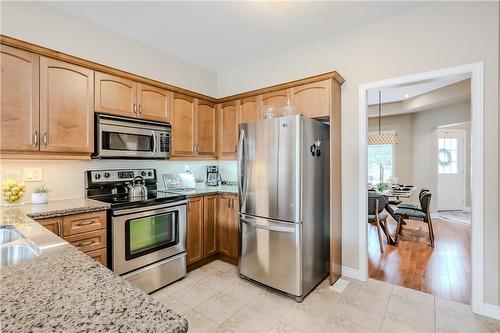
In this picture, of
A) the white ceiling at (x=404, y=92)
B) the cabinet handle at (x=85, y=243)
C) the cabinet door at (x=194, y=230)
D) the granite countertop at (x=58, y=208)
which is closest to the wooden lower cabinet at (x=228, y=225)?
the cabinet door at (x=194, y=230)

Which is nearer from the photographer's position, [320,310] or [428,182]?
[320,310]

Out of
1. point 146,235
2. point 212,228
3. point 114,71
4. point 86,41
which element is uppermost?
point 86,41

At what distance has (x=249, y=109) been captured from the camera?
124 inches

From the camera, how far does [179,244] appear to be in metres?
2.62

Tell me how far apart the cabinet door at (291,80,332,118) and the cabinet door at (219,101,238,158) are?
0.95 meters

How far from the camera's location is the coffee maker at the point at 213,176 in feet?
12.2

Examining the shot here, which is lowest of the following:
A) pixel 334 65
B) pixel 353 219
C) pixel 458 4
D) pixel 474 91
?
pixel 353 219

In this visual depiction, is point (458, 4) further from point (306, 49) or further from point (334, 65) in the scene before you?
point (306, 49)

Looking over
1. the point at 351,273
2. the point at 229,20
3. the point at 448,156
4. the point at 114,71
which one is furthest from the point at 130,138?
the point at 448,156

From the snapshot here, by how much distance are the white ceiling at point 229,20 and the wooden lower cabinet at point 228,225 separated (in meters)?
1.88

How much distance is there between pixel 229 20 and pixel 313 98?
117 centimetres

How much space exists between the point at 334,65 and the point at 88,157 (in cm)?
276

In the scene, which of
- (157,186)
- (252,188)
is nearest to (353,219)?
(252,188)

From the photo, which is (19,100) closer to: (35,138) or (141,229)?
(35,138)
